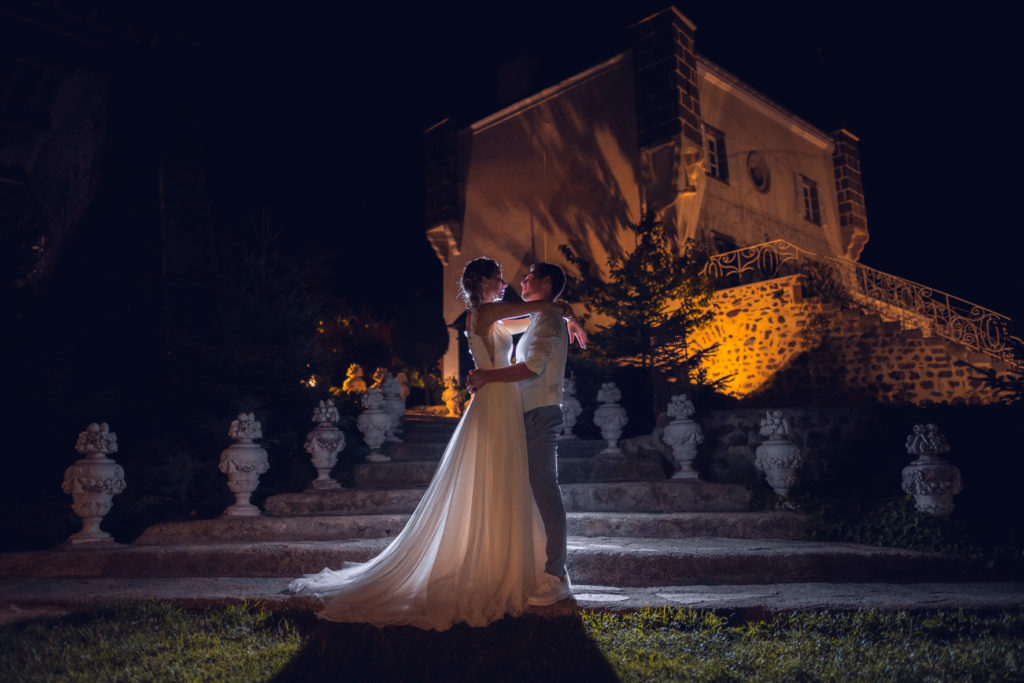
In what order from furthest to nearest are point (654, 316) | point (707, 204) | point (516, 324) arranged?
1. point (707, 204)
2. point (654, 316)
3. point (516, 324)

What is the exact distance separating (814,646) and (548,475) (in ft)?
4.83

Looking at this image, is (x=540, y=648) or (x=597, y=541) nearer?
(x=540, y=648)

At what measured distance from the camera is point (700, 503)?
5.56 metres

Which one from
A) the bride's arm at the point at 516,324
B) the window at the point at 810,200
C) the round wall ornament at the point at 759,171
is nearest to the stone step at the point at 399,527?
the bride's arm at the point at 516,324

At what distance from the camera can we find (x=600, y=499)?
570 centimetres

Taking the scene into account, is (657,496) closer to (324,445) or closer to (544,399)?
(544,399)

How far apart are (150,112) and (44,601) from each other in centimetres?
701

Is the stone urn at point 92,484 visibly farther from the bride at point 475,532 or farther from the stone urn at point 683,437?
the stone urn at point 683,437

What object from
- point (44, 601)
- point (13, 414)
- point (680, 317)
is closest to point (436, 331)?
point (680, 317)

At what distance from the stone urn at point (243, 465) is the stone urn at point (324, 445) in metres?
0.56

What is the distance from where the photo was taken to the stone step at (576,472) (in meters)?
6.37

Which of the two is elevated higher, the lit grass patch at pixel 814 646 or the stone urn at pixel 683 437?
the stone urn at pixel 683 437

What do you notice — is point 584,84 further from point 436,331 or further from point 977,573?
point 977,573

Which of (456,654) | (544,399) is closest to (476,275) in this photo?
(544,399)
